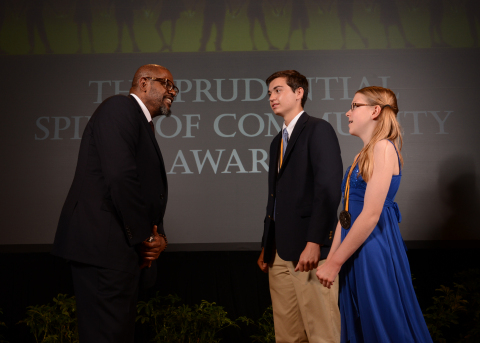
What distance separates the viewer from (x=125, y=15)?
11.6 feet

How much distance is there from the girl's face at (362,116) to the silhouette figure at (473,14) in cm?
268

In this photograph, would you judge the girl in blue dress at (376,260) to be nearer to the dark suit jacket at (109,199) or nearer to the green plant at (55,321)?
the dark suit jacket at (109,199)

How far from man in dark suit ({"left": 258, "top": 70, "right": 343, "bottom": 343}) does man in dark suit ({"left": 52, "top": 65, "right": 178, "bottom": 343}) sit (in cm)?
59

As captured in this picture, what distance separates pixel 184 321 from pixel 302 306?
1481 millimetres

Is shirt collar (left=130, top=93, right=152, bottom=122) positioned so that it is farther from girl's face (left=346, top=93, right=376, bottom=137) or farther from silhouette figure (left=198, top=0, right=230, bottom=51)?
silhouette figure (left=198, top=0, right=230, bottom=51)

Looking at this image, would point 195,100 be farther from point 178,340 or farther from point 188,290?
point 178,340

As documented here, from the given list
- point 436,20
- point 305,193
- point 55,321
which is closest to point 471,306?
point 305,193

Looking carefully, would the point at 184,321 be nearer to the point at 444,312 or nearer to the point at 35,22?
the point at 444,312

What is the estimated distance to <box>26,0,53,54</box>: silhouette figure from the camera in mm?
3486

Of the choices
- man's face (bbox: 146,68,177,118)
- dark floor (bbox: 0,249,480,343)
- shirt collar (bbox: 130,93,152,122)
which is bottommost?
dark floor (bbox: 0,249,480,343)

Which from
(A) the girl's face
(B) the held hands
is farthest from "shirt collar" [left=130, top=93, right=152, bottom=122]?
(B) the held hands

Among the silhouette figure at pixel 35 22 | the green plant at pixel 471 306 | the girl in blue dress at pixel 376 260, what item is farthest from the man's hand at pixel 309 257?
the silhouette figure at pixel 35 22

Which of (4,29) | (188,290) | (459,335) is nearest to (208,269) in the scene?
(188,290)

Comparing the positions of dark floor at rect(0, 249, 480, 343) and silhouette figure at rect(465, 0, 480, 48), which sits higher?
silhouette figure at rect(465, 0, 480, 48)
